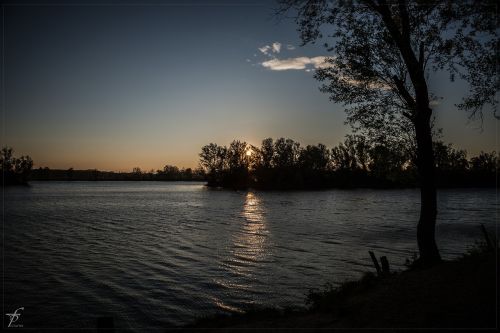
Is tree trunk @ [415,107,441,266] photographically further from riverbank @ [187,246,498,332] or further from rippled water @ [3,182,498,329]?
rippled water @ [3,182,498,329]

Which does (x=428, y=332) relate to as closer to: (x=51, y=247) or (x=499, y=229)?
(x=51, y=247)

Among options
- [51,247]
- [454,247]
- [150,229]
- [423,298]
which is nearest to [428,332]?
[423,298]

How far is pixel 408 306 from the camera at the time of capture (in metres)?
11.6

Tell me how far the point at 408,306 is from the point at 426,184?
7.05m

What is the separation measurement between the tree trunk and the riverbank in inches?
89.1

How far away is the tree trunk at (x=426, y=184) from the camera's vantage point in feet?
54.2

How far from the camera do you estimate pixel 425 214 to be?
1695 cm
